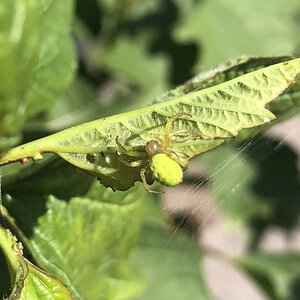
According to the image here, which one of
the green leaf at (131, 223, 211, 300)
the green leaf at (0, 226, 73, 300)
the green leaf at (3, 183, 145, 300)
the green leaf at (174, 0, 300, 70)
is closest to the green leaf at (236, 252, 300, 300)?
the green leaf at (131, 223, 211, 300)

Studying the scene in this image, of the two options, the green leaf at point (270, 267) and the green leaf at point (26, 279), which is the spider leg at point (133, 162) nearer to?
the green leaf at point (26, 279)

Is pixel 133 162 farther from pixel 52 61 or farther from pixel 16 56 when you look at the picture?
pixel 52 61

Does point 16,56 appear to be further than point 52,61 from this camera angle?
No

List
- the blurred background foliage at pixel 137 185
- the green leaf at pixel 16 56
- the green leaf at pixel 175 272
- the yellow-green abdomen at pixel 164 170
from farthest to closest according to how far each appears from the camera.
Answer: the green leaf at pixel 175 272, the blurred background foliage at pixel 137 185, the yellow-green abdomen at pixel 164 170, the green leaf at pixel 16 56

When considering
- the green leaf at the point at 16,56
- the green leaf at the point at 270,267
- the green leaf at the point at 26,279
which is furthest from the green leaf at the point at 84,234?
the green leaf at the point at 270,267

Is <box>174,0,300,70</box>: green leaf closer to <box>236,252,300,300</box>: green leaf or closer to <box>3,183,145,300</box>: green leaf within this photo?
<box>236,252,300,300</box>: green leaf

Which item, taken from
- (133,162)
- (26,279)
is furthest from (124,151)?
(26,279)
